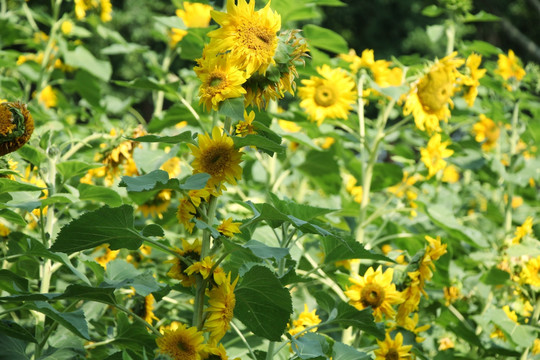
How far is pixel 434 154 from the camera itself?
2.03 meters

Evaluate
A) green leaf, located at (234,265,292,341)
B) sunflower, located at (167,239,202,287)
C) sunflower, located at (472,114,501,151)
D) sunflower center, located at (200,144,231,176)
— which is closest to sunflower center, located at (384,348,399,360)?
green leaf, located at (234,265,292,341)

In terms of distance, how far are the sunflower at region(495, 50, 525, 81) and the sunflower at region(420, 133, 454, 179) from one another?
0.91 meters

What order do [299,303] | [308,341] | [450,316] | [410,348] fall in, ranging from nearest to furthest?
[308,341] → [410,348] → [450,316] → [299,303]

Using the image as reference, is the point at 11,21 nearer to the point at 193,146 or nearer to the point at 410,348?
the point at 193,146

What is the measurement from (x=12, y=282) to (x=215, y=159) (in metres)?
0.54

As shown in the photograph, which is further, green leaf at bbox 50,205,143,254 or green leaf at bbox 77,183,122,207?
green leaf at bbox 77,183,122,207

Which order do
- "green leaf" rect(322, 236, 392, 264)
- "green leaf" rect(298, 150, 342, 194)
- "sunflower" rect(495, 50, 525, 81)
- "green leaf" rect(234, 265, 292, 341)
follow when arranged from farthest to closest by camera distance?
"sunflower" rect(495, 50, 525, 81), "green leaf" rect(298, 150, 342, 194), "green leaf" rect(322, 236, 392, 264), "green leaf" rect(234, 265, 292, 341)

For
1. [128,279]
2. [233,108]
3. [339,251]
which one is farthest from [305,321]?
[233,108]

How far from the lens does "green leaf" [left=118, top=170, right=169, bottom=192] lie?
39.2 inches

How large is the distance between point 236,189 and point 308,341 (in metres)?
1.07

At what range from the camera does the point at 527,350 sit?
1.81 meters

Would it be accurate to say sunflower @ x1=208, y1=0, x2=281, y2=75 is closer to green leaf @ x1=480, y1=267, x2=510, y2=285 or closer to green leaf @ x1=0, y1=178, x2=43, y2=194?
green leaf @ x1=0, y1=178, x2=43, y2=194

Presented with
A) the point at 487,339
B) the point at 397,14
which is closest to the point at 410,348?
the point at 487,339

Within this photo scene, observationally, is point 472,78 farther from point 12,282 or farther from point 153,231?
point 12,282
